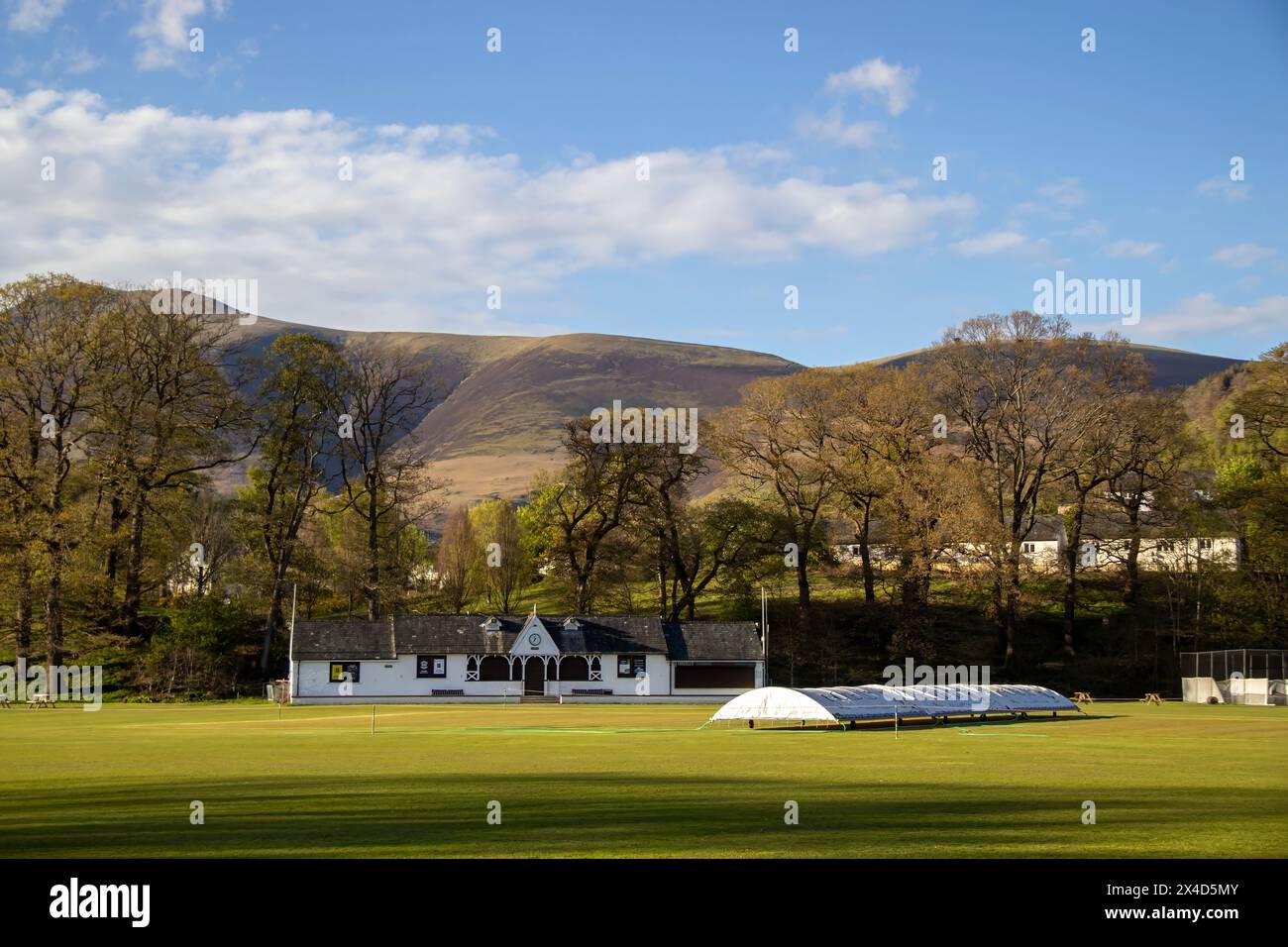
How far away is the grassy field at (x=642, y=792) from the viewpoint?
45.8 feet

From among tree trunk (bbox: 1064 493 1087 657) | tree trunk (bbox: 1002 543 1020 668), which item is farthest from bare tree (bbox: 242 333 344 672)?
tree trunk (bbox: 1064 493 1087 657)

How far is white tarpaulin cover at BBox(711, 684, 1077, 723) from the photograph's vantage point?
40312mm

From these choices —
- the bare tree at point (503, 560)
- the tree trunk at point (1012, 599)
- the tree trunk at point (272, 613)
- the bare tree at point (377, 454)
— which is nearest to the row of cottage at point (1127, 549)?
the tree trunk at point (1012, 599)

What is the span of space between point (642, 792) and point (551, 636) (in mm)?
56873

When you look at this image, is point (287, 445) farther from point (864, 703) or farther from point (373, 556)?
point (864, 703)

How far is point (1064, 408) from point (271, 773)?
196 ft

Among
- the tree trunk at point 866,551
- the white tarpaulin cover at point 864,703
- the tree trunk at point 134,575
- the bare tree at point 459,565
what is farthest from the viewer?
the bare tree at point 459,565

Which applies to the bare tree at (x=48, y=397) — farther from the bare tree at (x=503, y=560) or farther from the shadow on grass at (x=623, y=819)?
the shadow on grass at (x=623, y=819)

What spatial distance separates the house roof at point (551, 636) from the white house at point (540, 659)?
0.20 ft

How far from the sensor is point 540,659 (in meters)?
76.2

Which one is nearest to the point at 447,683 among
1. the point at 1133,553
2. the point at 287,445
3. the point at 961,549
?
the point at 287,445

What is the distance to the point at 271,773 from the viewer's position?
22.6 m

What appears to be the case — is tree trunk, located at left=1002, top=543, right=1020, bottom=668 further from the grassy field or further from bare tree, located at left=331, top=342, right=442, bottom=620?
bare tree, located at left=331, top=342, right=442, bottom=620
